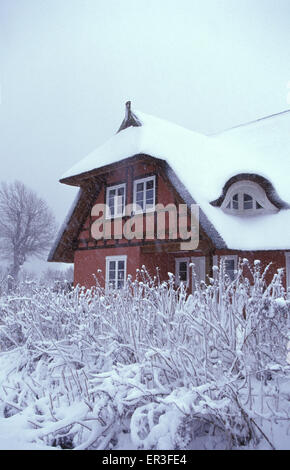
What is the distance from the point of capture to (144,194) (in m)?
11.6

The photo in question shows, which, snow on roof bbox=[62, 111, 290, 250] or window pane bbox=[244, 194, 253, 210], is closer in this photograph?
snow on roof bbox=[62, 111, 290, 250]

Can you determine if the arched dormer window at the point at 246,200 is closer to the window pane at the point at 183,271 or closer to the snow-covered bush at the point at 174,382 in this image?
the window pane at the point at 183,271

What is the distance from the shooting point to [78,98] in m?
148

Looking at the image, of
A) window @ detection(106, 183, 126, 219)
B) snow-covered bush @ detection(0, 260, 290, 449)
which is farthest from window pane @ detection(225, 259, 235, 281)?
snow-covered bush @ detection(0, 260, 290, 449)

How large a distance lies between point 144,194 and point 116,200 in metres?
1.08

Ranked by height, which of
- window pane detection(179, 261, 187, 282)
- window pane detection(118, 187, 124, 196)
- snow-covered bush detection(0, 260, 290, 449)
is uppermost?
window pane detection(118, 187, 124, 196)

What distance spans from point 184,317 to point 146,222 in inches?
310

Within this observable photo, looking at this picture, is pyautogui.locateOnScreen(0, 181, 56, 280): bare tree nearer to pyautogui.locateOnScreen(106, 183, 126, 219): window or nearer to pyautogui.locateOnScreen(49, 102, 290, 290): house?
pyautogui.locateOnScreen(49, 102, 290, 290): house

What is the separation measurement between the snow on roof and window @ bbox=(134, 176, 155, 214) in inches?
46.6

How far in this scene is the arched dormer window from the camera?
10484 mm

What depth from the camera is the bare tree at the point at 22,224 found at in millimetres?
35969

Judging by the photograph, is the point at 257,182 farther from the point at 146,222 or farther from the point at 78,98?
the point at 78,98

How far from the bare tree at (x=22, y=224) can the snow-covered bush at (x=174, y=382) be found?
33247 mm

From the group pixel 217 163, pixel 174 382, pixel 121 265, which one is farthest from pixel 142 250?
pixel 174 382
